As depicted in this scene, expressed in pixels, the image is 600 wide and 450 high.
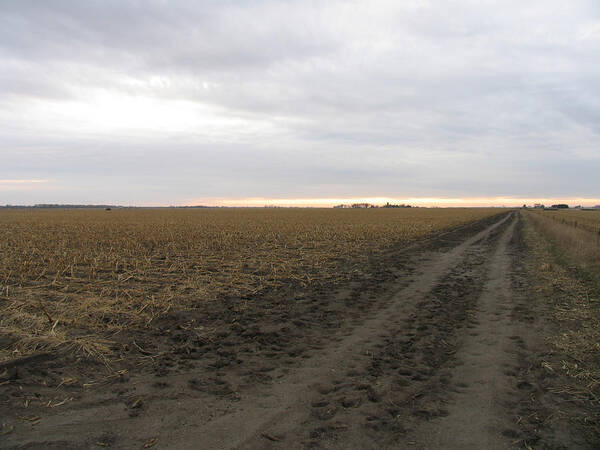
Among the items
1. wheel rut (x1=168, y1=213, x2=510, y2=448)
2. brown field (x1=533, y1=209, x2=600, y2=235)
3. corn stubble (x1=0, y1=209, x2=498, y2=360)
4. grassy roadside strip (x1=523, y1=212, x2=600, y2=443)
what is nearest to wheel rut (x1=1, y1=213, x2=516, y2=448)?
wheel rut (x1=168, y1=213, x2=510, y2=448)

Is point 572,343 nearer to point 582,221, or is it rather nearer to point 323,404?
point 323,404

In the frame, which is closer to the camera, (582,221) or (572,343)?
(572,343)

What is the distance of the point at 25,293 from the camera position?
8.31m

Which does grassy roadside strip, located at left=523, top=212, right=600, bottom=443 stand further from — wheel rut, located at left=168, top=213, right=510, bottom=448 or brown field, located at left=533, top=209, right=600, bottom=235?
brown field, located at left=533, top=209, right=600, bottom=235

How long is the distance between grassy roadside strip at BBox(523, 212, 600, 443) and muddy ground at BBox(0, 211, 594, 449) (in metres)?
0.13

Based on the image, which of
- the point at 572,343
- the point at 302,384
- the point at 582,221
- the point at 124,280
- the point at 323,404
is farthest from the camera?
the point at 582,221

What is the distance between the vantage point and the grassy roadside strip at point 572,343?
3.65 metres

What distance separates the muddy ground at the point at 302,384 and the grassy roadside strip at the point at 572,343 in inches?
5.2

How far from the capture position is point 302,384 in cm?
434

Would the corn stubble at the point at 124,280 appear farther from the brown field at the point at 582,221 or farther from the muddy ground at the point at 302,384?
the brown field at the point at 582,221

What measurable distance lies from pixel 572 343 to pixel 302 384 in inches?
168

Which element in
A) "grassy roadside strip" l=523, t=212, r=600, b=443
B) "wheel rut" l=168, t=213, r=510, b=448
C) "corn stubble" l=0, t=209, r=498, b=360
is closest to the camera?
"wheel rut" l=168, t=213, r=510, b=448

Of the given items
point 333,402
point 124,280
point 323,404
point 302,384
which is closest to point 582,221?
point 124,280

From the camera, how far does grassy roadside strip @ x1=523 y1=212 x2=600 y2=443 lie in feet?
12.0
